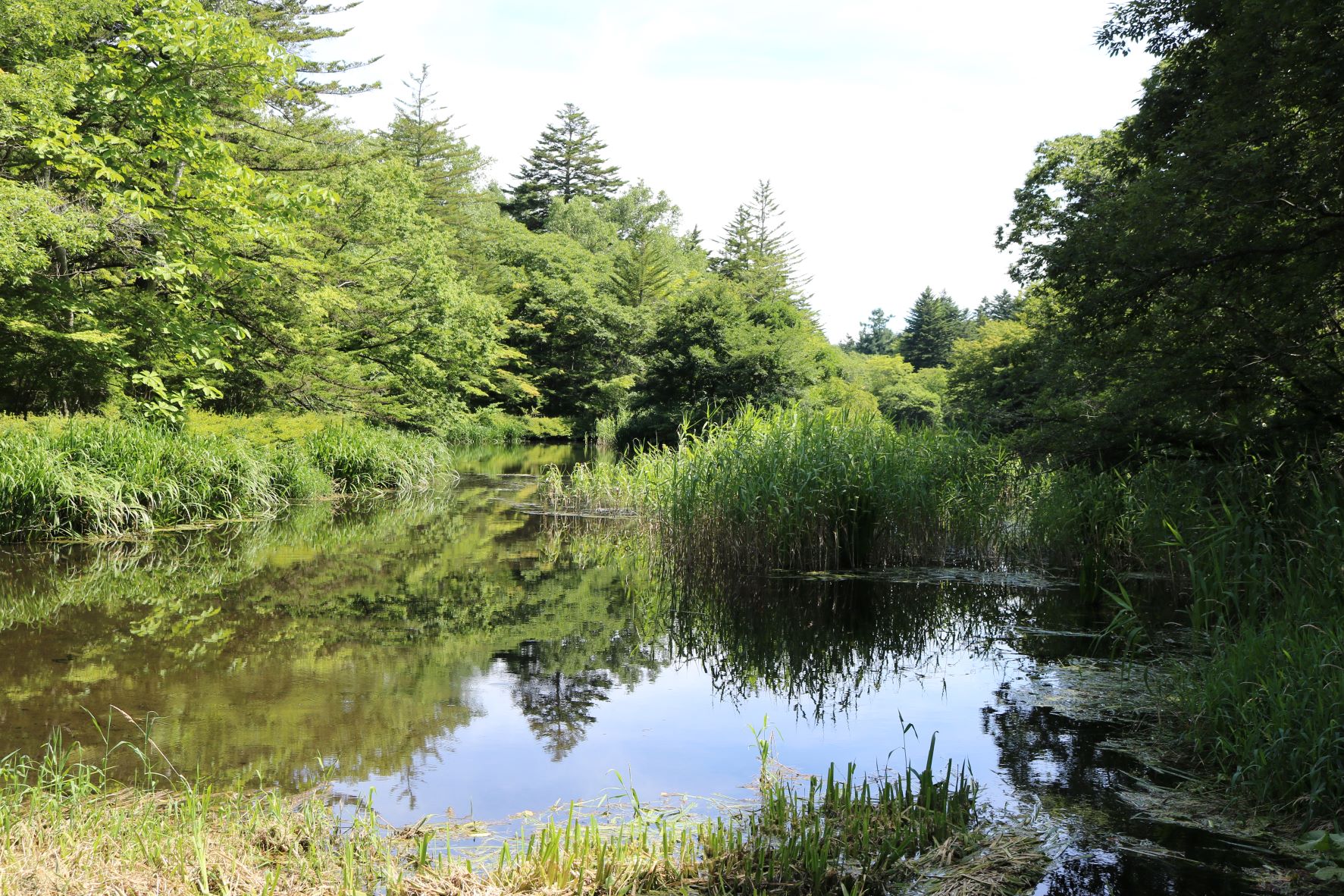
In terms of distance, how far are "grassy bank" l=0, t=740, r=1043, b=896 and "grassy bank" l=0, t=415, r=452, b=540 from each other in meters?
7.31

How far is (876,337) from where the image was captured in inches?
3123

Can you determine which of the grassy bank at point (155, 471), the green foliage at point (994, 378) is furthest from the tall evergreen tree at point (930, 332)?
the grassy bank at point (155, 471)

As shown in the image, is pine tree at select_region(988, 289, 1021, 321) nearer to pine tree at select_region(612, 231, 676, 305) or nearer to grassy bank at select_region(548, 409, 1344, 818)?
pine tree at select_region(612, 231, 676, 305)

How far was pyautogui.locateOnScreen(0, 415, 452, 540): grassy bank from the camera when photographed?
983 cm

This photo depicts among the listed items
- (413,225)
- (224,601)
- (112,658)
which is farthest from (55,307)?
(413,225)

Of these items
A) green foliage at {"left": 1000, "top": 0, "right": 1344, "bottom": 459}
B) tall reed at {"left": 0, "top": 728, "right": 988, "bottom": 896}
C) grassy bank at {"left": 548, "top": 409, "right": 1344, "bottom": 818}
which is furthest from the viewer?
green foliage at {"left": 1000, "top": 0, "right": 1344, "bottom": 459}

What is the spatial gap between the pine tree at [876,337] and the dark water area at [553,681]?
208ft

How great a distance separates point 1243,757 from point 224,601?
24.0ft

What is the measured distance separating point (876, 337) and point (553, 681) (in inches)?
3015

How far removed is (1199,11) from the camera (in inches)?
368

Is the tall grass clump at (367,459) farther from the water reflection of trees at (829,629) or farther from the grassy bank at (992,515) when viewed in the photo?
the water reflection of trees at (829,629)

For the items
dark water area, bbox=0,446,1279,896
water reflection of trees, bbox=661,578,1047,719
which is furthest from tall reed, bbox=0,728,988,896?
water reflection of trees, bbox=661,578,1047,719

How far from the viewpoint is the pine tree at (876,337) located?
75688mm

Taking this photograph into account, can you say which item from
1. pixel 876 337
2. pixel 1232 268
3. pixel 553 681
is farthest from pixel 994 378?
pixel 876 337
